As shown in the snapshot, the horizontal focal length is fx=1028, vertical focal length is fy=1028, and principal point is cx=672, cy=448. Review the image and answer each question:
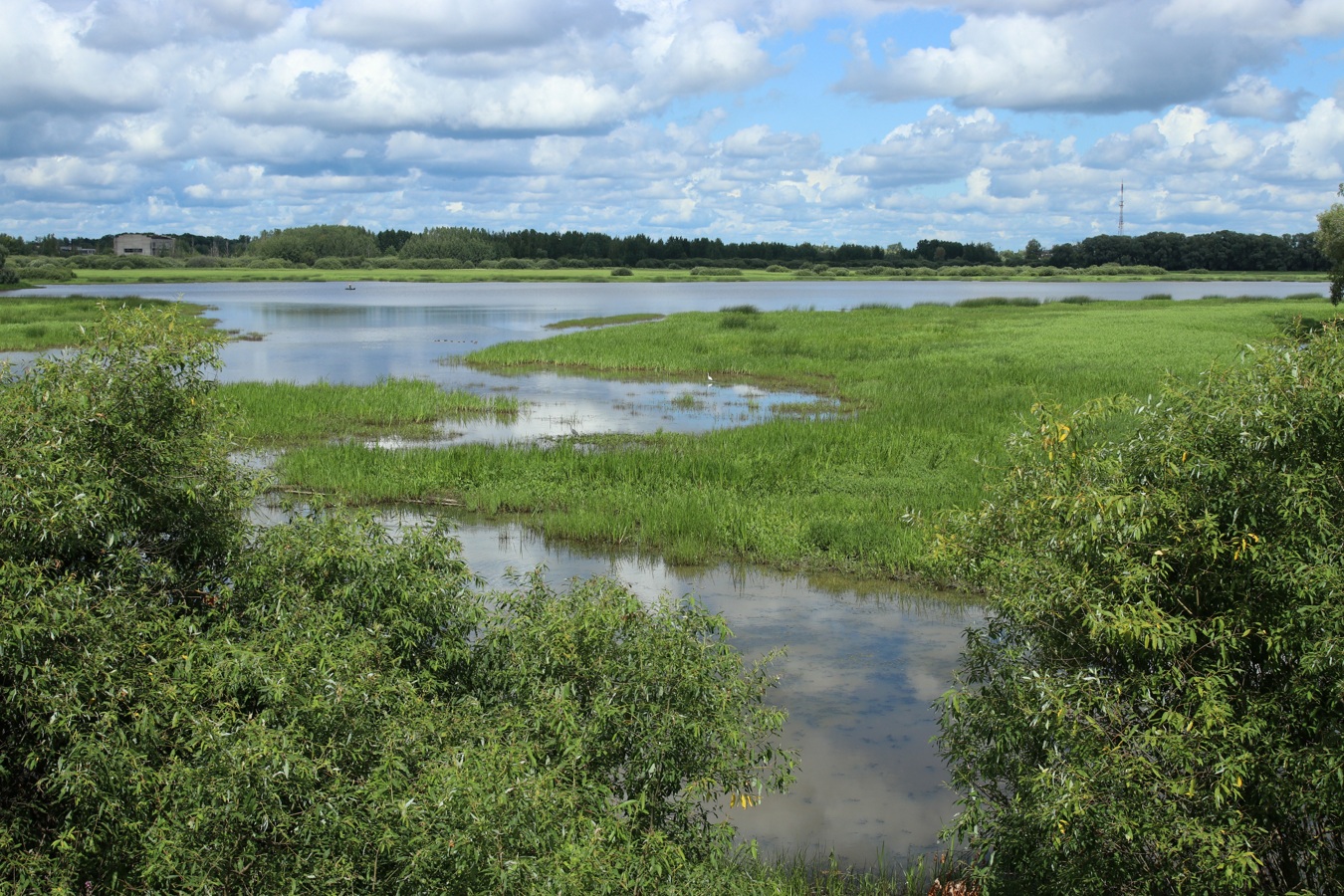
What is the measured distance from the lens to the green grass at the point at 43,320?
43.1 m

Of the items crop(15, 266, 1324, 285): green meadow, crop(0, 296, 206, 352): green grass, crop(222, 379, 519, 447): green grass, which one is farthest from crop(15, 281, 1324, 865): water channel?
crop(15, 266, 1324, 285): green meadow

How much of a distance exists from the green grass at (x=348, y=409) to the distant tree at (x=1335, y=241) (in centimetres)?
4697

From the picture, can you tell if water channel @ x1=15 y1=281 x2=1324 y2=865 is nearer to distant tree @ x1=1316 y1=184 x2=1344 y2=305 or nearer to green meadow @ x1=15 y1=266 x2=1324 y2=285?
distant tree @ x1=1316 y1=184 x2=1344 y2=305

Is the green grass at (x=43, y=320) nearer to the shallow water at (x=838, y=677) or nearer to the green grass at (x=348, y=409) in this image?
the green grass at (x=348, y=409)

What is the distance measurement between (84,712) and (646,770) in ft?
10.6

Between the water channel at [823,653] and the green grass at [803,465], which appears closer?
the water channel at [823,653]

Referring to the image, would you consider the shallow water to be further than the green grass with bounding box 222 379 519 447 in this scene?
No

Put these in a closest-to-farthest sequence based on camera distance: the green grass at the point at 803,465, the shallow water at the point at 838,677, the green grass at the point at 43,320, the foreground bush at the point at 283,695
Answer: the foreground bush at the point at 283,695, the shallow water at the point at 838,677, the green grass at the point at 803,465, the green grass at the point at 43,320

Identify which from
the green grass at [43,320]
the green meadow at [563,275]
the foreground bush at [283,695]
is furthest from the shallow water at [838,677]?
the green meadow at [563,275]

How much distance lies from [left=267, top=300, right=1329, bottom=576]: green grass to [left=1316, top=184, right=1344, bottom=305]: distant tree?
69.3ft

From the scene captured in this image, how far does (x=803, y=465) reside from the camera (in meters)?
20.3

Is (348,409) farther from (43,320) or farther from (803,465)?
(43,320)

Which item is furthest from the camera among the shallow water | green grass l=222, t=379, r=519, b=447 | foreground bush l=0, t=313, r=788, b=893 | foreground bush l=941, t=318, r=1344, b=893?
green grass l=222, t=379, r=519, b=447

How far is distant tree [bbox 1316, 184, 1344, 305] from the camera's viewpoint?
5447cm
